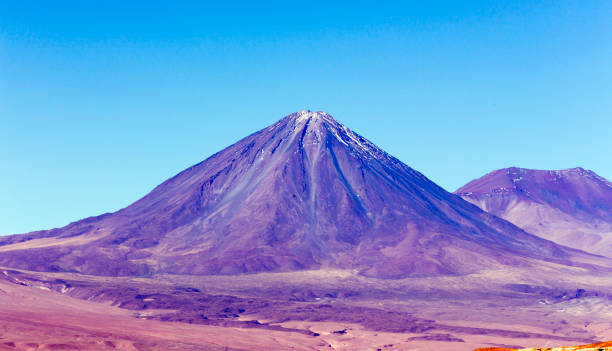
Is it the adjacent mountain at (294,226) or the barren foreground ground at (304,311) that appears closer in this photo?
the barren foreground ground at (304,311)

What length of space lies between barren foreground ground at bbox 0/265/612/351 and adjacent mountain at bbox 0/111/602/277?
24.1 ft

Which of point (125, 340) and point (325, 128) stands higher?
point (325, 128)

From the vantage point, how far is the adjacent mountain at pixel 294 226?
144 meters

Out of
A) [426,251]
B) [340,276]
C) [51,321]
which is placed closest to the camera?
[51,321]

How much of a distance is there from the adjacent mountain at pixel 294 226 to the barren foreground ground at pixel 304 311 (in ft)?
24.1

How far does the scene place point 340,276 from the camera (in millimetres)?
137250

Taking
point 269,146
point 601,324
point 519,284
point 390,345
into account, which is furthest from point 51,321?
point 269,146

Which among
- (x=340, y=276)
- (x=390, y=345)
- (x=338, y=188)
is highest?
(x=338, y=188)

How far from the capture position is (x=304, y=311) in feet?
368

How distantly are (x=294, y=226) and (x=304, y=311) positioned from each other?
47.7 m

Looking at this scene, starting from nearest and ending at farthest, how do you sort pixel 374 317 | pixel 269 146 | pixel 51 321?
pixel 51 321 → pixel 374 317 → pixel 269 146

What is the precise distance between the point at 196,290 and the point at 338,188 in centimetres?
5593

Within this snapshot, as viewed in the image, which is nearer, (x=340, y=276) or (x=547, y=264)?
(x=340, y=276)

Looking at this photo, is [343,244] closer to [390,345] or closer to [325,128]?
[325,128]
